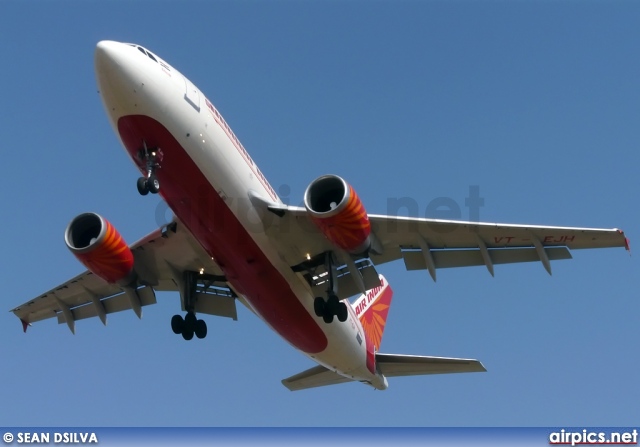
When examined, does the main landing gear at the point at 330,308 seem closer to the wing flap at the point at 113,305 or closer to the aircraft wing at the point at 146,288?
the aircraft wing at the point at 146,288

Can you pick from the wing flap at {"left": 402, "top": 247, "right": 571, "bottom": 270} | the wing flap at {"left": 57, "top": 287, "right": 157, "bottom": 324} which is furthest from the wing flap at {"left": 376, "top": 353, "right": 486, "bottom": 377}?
the wing flap at {"left": 57, "top": 287, "right": 157, "bottom": 324}

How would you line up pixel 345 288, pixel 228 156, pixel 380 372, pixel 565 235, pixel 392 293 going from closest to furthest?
pixel 228 156
pixel 565 235
pixel 345 288
pixel 380 372
pixel 392 293

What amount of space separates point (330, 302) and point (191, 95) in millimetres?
6999

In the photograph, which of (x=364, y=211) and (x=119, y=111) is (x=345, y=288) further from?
(x=119, y=111)

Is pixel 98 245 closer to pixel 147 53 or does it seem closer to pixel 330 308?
pixel 147 53

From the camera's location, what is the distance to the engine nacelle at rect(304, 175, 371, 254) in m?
20.9

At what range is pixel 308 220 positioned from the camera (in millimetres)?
22516

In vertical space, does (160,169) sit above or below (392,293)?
above

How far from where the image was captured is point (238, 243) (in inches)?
854

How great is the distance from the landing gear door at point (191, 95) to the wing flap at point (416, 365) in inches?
474

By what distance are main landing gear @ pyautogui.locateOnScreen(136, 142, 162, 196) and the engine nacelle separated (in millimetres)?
3783

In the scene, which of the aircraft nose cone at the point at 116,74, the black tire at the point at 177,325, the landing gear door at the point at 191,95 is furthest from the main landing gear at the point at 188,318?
the aircraft nose cone at the point at 116,74

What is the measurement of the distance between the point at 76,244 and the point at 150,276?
10.7ft

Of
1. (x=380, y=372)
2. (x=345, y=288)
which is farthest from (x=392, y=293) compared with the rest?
(x=345, y=288)
